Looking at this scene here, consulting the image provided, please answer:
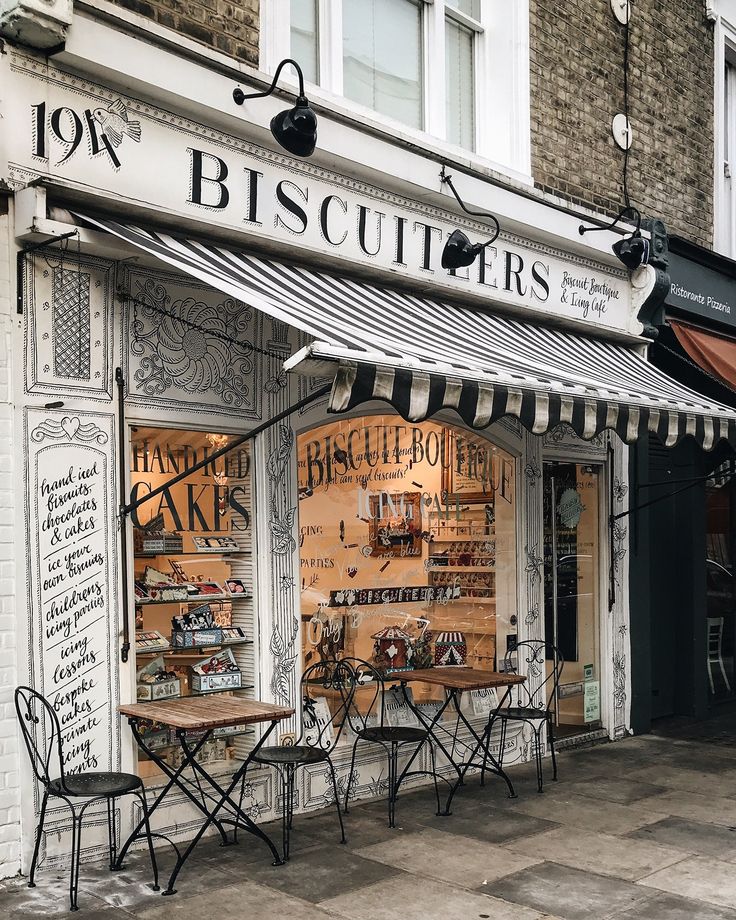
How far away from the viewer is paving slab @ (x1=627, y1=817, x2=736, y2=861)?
6.12 metres

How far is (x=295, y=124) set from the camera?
606cm

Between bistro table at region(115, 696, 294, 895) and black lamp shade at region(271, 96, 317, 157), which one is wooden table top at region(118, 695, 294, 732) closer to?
bistro table at region(115, 696, 294, 895)

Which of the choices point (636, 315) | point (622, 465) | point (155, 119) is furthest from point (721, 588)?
point (155, 119)

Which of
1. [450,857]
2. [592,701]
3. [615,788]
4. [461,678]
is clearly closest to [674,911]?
[450,857]

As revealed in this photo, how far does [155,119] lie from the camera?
5.71 metres

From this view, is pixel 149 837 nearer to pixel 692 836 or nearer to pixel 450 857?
pixel 450 857

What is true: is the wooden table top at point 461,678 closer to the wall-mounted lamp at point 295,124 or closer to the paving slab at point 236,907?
the paving slab at point 236,907

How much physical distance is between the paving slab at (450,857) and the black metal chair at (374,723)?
16.8 inches

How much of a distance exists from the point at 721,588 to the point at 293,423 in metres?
6.58

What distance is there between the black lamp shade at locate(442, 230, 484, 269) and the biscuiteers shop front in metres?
0.11

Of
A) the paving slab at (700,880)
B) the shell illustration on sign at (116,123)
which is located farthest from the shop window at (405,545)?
the paving slab at (700,880)

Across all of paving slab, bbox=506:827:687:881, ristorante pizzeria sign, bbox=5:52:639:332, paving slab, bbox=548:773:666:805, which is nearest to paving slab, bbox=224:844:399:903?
paving slab, bbox=506:827:687:881

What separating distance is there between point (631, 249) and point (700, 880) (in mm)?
5534

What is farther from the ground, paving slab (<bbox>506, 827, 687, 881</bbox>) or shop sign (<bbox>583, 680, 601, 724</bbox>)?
shop sign (<bbox>583, 680, 601, 724</bbox>)
